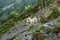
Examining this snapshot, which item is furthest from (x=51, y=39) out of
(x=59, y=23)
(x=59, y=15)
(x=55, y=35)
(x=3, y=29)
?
(x=3, y=29)

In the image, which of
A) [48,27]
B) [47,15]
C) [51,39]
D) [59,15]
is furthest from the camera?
[47,15]

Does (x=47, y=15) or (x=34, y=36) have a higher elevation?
(x=47, y=15)

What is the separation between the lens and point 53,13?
9.07 meters

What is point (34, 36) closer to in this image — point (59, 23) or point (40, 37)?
point (40, 37)

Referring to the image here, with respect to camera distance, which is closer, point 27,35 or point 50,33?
point 50,33

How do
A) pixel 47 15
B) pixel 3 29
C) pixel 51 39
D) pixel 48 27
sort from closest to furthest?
pixel 51 39 < pixel 48 27 < pixel 47 15 < pixel 3 29

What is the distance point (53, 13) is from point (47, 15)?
1.05 feet

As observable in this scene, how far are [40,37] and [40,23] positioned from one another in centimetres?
138

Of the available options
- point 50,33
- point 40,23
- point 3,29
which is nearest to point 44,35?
point 50,33

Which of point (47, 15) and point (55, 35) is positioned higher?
point (47, 15)

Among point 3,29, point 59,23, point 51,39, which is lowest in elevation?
point 51,39

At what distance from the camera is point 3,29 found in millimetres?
13391

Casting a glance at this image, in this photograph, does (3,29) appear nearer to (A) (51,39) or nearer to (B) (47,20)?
(B) (47,20)

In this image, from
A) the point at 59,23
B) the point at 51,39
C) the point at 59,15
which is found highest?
the point at 59,15
